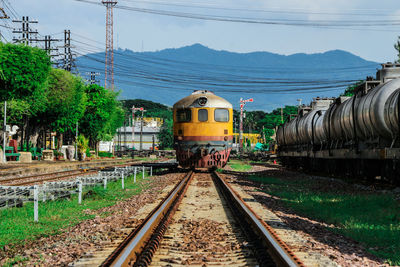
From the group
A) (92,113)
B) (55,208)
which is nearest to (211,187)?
(55,208)

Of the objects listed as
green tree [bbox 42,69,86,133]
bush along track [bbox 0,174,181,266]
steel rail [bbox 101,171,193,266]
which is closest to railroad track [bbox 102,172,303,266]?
steel rail [bbox 101,171,193,266]

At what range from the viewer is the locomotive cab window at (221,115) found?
24.6m

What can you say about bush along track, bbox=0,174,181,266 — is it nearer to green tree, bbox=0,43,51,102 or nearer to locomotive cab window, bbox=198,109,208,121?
locomotive cab window, bbox=198,109,208,121

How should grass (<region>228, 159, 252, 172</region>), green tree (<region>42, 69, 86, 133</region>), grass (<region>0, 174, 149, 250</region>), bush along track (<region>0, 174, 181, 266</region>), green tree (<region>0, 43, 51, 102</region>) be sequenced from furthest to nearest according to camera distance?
green tree (<region>42, 69, 86, 133</region>)
green tree (<region>0, 43, 51, 102</region>)
grass (<region>228, 159, 252, 172</region>)
grass (<region>0, 174, 149, 250</region>)
bush along track (<region>0, 174, 181, 266</region>)

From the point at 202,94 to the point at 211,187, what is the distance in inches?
348

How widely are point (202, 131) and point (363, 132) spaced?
899 cm

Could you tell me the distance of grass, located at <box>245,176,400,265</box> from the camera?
7594 mm

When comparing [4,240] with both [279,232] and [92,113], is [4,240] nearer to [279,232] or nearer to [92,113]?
[279,232]

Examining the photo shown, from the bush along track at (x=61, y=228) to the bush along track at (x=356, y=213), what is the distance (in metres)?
4.19

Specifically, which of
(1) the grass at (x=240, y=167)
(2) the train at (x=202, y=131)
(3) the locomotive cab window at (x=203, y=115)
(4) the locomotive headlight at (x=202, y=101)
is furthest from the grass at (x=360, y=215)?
(1) the grass at (x=240, y=167)

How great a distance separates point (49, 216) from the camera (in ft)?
33.5

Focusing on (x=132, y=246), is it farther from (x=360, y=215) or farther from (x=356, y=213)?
(x=356, y=213)

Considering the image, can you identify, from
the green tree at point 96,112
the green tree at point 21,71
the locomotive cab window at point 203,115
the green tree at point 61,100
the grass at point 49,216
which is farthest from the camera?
the green tree at point 96,112

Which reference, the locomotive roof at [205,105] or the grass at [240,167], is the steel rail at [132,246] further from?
the grass at [240,167]
